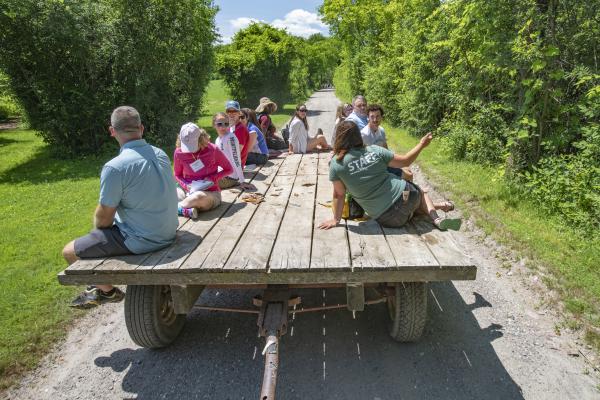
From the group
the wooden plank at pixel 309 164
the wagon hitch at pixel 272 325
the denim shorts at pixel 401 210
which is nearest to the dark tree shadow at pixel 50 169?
the wooden plank at pixel 309 164

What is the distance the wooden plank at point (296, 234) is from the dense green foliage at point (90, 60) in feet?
28.6

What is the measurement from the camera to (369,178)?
346 cm

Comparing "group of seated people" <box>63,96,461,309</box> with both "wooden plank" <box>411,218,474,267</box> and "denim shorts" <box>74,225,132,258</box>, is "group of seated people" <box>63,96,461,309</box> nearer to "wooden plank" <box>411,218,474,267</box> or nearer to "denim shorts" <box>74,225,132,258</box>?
"denim shorts" <box>74,225,132,258</box>

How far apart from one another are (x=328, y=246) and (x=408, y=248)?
0.62 m

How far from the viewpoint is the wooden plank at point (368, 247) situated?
2.75 meters

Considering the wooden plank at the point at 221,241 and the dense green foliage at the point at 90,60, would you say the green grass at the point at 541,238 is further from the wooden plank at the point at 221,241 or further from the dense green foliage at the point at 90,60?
the dense green foliage at the point at 90,60

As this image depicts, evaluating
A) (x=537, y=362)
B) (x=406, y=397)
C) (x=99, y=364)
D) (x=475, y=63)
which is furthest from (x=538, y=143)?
(x=99, y=364)

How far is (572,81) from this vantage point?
18.3 feet

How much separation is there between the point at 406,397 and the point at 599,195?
3845 mm

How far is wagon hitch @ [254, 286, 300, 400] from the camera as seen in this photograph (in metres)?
2.24

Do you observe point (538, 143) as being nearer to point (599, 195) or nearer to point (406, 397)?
point (599, 195)

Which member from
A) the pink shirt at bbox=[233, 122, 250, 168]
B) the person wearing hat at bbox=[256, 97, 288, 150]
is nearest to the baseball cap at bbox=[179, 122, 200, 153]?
the pink shirt at bbox=[233, 122, 250, 168]

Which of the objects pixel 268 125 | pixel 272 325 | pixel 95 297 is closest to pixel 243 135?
pixel 268 125

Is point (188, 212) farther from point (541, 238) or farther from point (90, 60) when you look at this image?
point (90, 60)
